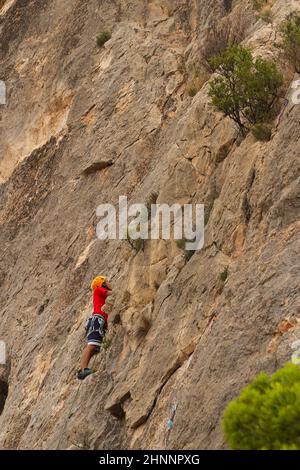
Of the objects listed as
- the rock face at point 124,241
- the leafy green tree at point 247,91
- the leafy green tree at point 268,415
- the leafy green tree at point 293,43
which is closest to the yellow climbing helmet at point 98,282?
the rock face at point 124,241

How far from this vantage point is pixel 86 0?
94.0 ft

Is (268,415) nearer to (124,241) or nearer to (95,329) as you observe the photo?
(95,329)

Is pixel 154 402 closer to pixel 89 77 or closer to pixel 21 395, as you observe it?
pixel 21 395

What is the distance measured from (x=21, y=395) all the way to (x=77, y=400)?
3380 mm

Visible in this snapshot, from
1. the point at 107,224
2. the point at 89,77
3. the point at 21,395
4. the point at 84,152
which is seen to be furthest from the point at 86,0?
the point at 21,395

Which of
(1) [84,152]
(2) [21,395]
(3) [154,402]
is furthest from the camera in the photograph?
(1) [84,152]

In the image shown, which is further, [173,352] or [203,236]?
[203,236]

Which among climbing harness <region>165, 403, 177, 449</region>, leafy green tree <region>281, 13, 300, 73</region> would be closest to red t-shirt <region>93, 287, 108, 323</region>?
climbing harness <region>165, 403, 177, 449</region>

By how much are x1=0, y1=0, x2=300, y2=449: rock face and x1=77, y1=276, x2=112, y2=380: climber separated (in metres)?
0.23

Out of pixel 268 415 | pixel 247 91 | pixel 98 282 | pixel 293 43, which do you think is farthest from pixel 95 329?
pixel 268 415

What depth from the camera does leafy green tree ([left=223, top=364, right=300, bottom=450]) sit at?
1117 cm

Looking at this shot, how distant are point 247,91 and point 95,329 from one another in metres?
4.72

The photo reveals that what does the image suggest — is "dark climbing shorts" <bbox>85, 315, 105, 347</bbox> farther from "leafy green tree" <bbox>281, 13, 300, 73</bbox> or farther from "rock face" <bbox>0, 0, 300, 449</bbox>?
"leafy green tree" <bbox>281, 13, 300, 73</bbox>

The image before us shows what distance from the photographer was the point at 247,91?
58.6ft
